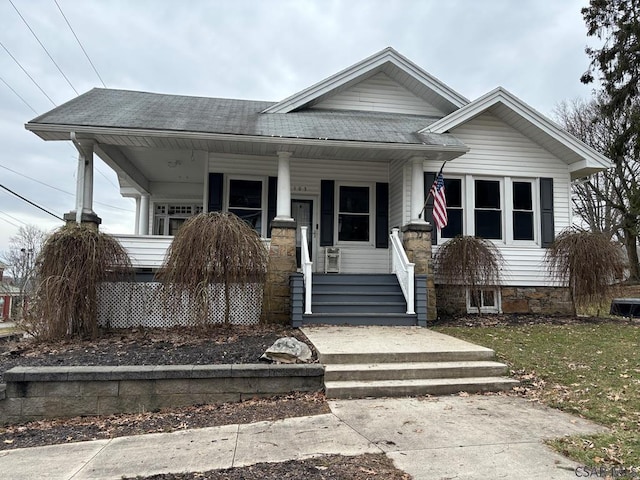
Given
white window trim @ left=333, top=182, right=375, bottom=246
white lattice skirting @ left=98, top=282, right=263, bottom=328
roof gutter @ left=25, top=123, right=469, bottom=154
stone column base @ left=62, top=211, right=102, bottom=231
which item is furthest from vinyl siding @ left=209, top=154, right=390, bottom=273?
stone column base @ left=62, top=211, right=102, bottom=231

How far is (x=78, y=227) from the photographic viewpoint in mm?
6930

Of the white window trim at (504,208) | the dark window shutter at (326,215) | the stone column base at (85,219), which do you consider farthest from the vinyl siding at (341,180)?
the stone column base at (85,219)

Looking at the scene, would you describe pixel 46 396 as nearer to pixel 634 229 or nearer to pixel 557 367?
pixel 557 367

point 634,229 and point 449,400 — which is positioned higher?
point 634,229

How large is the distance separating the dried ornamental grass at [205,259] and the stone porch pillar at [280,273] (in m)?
1.04

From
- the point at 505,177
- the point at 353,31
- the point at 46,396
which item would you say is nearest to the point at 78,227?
the point at 46,396

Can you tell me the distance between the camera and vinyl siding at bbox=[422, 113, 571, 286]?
986 cm

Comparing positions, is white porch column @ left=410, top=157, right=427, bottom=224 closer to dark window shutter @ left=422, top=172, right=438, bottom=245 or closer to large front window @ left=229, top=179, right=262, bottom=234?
dark window shutter @ left=422, top=172, right=438, bottom=245

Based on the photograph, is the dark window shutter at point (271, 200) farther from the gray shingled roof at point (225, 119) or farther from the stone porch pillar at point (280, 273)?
the stone porch pillar at point (280, 273)

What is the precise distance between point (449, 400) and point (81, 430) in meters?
3.75

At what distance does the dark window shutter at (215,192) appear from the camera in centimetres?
984

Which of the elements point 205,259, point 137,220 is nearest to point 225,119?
point 205,259

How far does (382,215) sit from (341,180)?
1.32m

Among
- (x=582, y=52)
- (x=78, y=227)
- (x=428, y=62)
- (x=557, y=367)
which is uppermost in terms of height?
(x=428, y=62)
